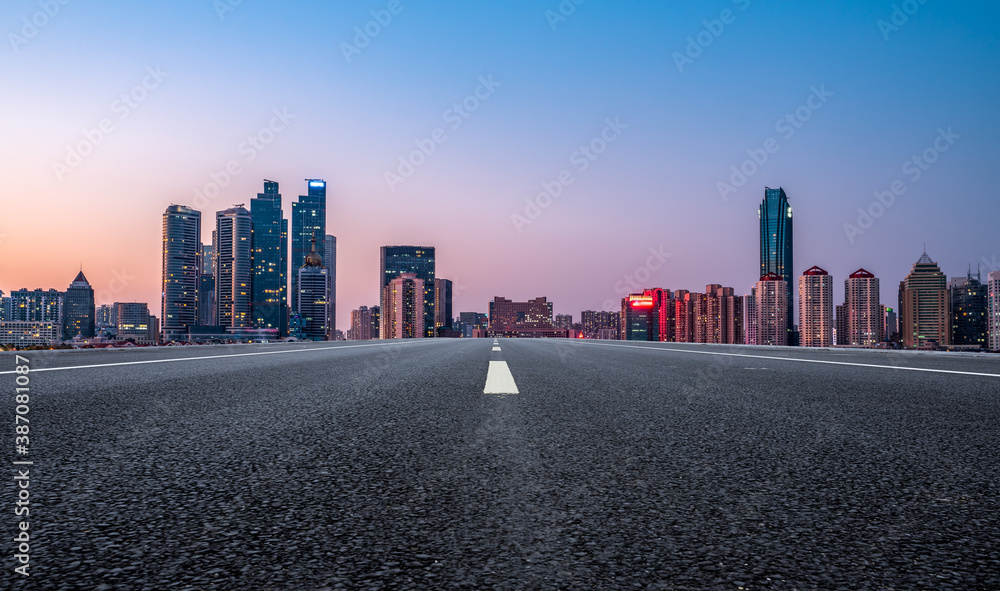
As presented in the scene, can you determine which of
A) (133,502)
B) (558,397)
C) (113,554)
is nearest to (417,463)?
(133,502)

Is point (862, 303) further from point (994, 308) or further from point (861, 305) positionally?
point (994, 308)

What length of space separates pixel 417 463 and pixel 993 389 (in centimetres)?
643

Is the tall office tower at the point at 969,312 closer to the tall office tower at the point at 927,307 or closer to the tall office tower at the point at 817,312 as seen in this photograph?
the tall office tower at the point at 927,307

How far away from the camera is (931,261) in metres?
199

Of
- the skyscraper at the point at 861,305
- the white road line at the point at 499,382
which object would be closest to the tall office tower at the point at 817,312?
the skyscraper at the point at 861,305

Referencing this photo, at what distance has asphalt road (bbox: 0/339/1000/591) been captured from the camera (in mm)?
1511

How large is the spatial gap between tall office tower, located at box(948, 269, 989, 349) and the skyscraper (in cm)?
2790

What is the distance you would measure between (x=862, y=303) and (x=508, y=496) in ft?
756

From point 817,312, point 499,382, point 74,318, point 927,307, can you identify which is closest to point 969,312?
point 927,307

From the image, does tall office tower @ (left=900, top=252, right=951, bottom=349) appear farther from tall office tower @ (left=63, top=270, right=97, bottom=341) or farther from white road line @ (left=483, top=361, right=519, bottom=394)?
tall office tower @ (left=63, top=270, right=97, bottom=341)

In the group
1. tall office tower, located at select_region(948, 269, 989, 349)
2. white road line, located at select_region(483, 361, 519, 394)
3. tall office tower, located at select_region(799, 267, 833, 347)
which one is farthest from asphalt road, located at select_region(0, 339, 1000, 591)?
tall office tower, located at select_region(799, 267, 833, 347)

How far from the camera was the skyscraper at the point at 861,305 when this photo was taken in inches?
7151

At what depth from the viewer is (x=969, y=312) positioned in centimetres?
14600

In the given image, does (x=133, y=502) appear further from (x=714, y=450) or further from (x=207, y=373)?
(x=207, y=373)
